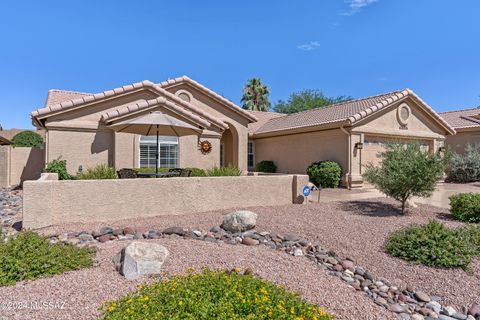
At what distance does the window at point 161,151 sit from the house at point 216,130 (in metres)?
0.05

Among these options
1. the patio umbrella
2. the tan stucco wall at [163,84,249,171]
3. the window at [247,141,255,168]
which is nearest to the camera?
the patio umbrella

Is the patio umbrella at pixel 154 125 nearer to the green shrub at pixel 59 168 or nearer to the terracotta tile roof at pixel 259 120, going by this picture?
the green shrub at pixel 59 168

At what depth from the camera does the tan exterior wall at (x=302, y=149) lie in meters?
16.3

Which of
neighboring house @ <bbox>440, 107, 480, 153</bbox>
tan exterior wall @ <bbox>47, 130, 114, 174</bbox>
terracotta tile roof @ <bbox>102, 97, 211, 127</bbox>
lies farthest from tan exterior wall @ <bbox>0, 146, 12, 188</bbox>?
neighboring house @ <bbox>440, 107, 480, 153</bbox>

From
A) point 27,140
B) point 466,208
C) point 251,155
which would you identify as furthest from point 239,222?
point 27,140

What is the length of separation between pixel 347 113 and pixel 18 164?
19.0 metres

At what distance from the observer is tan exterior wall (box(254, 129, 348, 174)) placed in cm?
1627

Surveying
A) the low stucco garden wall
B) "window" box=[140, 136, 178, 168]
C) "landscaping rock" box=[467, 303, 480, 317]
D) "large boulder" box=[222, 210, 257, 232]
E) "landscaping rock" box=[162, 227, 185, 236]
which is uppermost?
"window" box=[140, 136, 178, 168]

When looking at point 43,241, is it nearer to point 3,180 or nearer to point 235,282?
point 235,282

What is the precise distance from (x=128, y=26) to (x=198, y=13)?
3564mm

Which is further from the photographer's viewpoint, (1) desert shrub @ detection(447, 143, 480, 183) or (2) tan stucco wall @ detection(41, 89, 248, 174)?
(1) desert shrub @ detection(447, 143, 480, 183)

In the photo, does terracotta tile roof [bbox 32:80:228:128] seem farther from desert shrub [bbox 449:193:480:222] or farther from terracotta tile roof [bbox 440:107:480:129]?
terracotta tile roof [bbox 440:107:480:129]

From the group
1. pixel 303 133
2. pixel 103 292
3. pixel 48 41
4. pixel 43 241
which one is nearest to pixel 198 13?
pixel 48 41

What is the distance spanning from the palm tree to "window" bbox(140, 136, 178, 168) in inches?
1182
